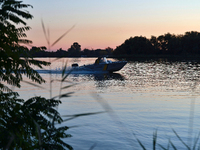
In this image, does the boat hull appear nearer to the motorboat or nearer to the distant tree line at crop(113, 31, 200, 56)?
the motorboat

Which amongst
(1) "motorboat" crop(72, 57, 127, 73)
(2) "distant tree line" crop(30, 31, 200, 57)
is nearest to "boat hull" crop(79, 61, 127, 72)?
(1) "motorboat" crop(72, 57, 127, 73)

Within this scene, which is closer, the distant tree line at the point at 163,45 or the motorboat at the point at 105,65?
the motorboat at the point at 105,65

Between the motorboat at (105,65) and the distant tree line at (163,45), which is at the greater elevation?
the distant tree line at (163,45)

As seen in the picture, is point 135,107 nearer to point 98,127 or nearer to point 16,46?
point 98,127

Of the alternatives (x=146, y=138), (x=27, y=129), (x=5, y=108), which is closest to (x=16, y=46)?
(x=5, y=108)

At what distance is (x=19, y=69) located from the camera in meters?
4.95

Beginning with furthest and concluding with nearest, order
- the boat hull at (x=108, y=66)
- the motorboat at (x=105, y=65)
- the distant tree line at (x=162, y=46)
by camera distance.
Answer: the distant tree line at (x=162, y=46), the boat hull at (x=108, y=66), the motorboat at (x=105, y=65)

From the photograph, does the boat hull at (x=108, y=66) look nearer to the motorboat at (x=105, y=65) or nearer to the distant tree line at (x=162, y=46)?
the motorboat at (x=105, y=65)

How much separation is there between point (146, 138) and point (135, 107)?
17.9 feet

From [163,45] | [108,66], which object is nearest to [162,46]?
[163,45]

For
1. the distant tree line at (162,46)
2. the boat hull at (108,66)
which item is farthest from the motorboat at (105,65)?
the distant tree line at (162,46)

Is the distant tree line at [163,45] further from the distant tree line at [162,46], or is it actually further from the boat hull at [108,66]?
the boat hull at [108,66]

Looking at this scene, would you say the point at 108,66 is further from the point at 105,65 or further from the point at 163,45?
the point at 163,45

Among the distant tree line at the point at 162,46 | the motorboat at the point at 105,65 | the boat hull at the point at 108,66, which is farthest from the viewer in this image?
the distant tree line at the point at 162,46
